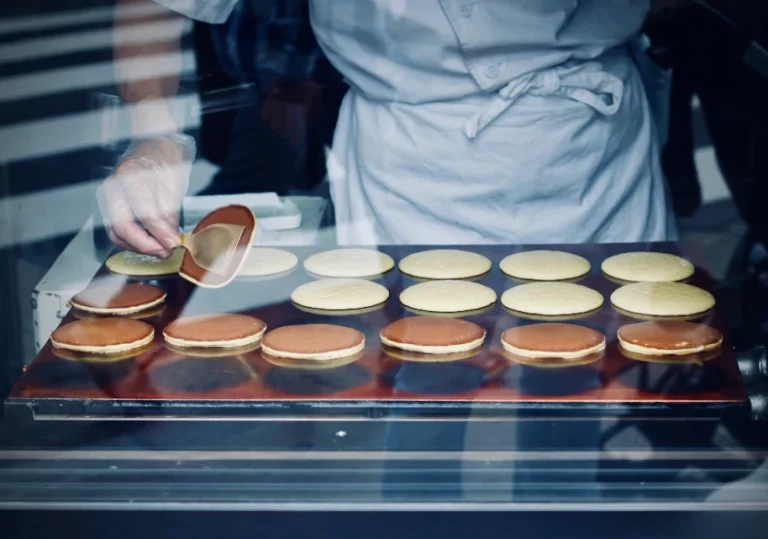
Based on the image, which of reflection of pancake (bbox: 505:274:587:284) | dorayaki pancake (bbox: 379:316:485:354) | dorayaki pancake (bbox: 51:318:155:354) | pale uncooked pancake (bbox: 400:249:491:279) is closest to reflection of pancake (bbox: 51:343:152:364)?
dorayaki pancake (bbox: 51:318:155:354)

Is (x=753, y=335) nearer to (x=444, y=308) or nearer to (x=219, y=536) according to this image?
(x=444, y=308)

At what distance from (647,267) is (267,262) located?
0.68 meters

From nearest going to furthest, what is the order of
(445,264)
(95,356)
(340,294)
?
(95,356) → (340,294) → (445,264)

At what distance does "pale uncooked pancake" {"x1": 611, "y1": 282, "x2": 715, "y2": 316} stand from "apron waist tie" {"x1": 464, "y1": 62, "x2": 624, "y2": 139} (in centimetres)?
37

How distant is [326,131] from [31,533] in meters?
1.10

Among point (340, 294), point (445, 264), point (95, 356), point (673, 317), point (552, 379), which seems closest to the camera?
point (552, 379)

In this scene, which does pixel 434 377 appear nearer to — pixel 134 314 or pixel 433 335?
pixel 433 335

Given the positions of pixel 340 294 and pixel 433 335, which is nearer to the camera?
pixel 433 335

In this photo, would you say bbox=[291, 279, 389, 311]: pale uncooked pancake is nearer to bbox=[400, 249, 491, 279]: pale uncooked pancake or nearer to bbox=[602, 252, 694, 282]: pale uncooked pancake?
bbox=[400, 249, 491, 279]: pale uncooked pancake

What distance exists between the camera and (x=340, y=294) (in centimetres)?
164

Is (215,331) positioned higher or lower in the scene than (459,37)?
lower

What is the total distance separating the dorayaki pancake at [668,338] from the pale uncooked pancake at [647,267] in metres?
0.22

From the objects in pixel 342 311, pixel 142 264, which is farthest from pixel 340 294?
pixel 142 264

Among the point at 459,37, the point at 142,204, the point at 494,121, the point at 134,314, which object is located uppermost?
the point at 459,37
